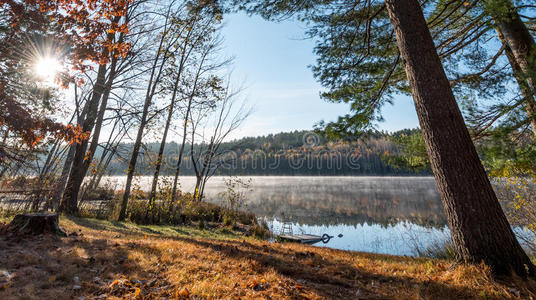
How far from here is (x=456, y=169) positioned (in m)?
3.01

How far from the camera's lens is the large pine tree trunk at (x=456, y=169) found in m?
2.80

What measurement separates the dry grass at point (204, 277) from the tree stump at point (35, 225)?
63 centimetres

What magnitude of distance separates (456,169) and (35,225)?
24.7ft

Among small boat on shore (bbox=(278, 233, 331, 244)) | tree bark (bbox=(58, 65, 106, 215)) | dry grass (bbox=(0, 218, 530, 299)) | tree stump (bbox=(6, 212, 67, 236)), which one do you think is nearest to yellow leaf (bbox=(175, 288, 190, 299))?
dry grass (bbox=(0, 218, 530, 299))

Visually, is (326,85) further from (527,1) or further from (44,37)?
(44,37)

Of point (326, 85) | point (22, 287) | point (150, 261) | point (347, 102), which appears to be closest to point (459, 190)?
point (347, 102)

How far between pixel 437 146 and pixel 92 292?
449cm

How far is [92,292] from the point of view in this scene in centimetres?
237

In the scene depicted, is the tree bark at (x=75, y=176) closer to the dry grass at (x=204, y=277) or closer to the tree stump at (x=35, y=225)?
the tree stump at (x=35, y=225)

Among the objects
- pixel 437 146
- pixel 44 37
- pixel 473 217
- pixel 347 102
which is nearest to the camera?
pixel 473 217

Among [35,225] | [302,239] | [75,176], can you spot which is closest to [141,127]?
[75,176]

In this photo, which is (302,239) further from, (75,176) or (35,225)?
(75,176)

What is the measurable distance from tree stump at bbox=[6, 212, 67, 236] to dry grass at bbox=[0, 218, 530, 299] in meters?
0.63

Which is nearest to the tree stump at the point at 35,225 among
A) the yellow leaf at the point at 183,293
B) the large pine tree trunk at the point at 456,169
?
the yellow leaf at the point at 183,293
